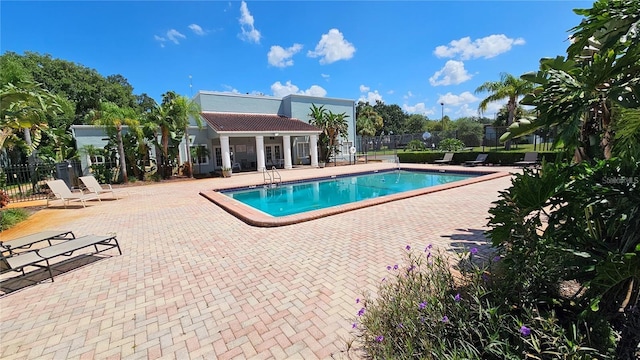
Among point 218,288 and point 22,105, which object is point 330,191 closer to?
point 218,288

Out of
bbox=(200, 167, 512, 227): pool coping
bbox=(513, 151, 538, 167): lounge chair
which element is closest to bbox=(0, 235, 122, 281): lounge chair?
bbox=(200, 167, 512, 227): pool coping

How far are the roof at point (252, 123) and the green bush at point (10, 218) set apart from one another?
11.8 metres

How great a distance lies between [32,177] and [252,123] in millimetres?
13885

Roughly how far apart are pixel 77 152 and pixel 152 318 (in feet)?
65.4

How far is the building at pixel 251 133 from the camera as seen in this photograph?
20266 millimetres

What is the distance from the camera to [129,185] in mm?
16781

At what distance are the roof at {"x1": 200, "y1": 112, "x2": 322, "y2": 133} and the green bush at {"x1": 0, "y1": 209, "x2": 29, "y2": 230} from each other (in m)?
11.8

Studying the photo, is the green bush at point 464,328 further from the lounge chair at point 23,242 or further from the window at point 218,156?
the window at point 218,156

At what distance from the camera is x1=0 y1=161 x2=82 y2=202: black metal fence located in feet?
42.6

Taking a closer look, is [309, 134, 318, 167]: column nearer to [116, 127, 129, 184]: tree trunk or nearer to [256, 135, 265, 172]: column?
[256, 135, 265, 172]: column

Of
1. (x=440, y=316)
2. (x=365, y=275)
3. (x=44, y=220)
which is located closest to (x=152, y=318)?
(x=365, y=275)

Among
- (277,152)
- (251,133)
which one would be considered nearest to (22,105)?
(251,133)

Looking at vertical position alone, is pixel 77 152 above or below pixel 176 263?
above

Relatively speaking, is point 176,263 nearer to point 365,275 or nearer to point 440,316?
point 365,275
